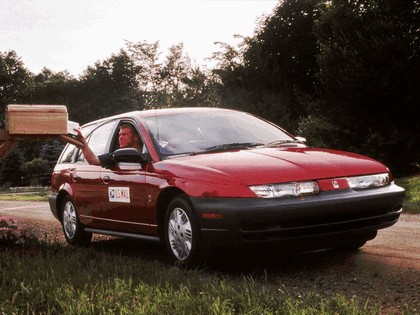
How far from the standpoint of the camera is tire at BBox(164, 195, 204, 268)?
6254 millimetres

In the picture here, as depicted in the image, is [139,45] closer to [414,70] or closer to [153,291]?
[414,70]

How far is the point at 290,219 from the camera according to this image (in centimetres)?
578

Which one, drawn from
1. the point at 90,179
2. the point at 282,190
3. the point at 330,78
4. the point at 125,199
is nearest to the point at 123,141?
the point at 90,179

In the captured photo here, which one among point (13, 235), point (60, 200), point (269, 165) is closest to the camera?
point (269, 165)

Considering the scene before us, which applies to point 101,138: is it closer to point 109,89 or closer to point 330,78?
point 330,78

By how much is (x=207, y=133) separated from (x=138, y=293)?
2.63 meters

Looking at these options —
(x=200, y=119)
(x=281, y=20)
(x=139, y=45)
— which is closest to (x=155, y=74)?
(x=139, y=45)

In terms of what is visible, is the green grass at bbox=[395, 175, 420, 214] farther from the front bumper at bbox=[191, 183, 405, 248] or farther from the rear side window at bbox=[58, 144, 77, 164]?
the front bumper at bbox=[191, 183, 405, 248]

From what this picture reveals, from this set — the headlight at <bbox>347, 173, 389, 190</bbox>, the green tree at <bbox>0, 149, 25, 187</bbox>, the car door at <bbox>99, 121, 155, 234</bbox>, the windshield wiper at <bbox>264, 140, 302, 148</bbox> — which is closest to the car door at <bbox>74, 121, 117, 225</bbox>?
the car door at <bbox>99, 121, 155, 234</bbox>

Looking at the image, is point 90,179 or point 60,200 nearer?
point 90,179

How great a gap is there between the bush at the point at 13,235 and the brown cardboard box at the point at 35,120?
204cm

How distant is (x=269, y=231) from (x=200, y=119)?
213cm

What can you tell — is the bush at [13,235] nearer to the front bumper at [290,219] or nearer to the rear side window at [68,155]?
the rear side window at [68,155]

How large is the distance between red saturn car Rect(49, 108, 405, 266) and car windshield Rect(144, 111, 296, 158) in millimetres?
11
